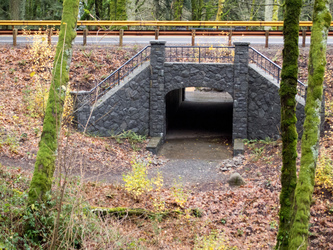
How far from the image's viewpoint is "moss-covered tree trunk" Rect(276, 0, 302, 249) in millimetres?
6047

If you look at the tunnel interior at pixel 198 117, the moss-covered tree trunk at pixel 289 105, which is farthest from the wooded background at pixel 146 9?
the moss-covered tree trunk at pixel 289 105

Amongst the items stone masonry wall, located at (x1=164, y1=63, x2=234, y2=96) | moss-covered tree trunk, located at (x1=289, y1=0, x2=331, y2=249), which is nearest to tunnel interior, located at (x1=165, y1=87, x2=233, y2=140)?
stone masonry wall, located at (x1=164, y1=63, x2=234, y2=96)

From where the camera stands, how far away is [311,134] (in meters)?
5.84

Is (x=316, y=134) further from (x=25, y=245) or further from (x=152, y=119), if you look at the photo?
(x=152, y=119)

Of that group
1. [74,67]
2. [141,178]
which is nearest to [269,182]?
[141,178]

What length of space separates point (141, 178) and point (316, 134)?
479 centimetres

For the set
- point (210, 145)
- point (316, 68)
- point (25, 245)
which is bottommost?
point (210, 145)

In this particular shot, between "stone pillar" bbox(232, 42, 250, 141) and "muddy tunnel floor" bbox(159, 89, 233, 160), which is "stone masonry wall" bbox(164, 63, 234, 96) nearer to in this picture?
"stone pillar" bbox(232, 42, 250, 141)

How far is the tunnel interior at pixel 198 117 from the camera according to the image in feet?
58.7

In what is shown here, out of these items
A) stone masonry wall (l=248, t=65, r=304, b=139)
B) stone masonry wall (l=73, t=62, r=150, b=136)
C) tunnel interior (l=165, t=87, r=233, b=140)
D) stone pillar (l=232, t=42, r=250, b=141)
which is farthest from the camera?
tunnel interior (l=165, t=87, r=233, b=140)

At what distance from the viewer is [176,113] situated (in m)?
22.2

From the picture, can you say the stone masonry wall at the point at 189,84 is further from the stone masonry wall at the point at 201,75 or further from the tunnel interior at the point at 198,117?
the tunnel interior at the point at 198,117

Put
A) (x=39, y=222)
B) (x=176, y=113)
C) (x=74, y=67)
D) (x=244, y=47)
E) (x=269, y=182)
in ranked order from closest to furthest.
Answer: (x=39, y=222)
(x=269, y=182)
(x=244, y=47)
(x=74, y=67)
(x=176, y=113)

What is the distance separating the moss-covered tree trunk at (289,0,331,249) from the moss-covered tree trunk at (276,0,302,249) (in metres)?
0.25
